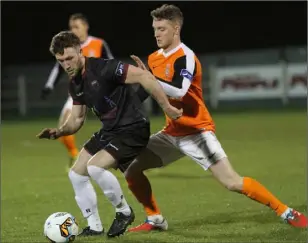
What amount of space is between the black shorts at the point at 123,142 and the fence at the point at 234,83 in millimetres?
17176

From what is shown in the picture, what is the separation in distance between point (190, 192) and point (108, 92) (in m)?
3.20

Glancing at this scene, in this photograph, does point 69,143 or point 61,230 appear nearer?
point 61,230

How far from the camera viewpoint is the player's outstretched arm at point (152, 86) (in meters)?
5.77

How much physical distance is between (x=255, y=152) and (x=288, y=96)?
11008 millimetres

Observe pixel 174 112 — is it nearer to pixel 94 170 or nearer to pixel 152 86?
pixel 152 86

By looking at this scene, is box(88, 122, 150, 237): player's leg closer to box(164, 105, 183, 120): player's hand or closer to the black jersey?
the black jersey

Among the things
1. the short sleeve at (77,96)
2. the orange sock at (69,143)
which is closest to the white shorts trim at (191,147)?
the short sleeve at (77,96)

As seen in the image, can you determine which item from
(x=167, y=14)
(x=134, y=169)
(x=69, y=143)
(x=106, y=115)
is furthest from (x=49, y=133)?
(x=69, y=143)

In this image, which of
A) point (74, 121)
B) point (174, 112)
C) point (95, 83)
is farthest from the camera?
point (74, 121)

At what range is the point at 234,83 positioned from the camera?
23.8 m

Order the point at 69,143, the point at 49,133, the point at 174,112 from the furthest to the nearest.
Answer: the point at 69,143, the point at 49,133, the point at 174,112

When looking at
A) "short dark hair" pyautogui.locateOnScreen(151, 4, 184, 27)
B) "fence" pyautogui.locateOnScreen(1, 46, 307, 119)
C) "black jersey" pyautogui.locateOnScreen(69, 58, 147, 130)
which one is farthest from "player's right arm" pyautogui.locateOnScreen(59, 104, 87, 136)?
"fence" pyautogui.locateOnScreen(1, 46, 307, 119)

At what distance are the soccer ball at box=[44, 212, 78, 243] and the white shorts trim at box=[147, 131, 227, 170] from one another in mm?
1047

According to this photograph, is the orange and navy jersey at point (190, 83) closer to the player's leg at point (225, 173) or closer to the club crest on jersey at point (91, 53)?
the player's leg at point (225, 173)
